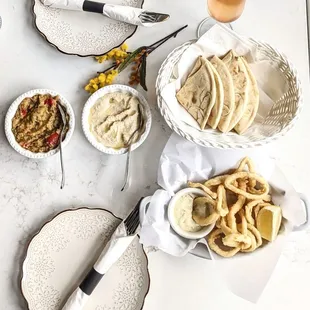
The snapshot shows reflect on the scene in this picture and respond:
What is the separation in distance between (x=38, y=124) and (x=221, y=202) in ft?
1.50

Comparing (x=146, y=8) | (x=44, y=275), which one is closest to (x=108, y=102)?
(x=146, y=8)

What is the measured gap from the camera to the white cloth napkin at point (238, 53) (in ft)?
4.70

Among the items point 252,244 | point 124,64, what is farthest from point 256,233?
point 124,64

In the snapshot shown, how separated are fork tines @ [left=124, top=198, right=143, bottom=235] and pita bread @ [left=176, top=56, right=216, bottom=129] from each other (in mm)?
244

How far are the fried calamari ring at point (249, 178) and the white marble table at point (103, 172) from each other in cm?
13

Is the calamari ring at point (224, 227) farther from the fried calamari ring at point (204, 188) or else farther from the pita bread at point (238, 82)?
the pita bread at point (238, 82)

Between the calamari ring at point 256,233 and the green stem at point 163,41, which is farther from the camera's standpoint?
the green stem at point 163,41

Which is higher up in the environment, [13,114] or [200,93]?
[200,93]

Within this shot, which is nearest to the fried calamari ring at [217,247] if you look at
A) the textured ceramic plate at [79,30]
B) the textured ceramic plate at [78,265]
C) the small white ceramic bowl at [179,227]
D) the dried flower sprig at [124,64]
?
the small white ceramic bowl at [179,227]

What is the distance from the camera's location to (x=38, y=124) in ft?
4.67

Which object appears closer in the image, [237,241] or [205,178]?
[237,241]

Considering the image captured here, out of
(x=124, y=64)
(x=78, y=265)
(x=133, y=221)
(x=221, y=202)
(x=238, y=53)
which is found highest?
(x=238, y=53)

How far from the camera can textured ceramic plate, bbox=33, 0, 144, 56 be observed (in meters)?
1.49

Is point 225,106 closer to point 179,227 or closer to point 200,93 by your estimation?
point 200,93
